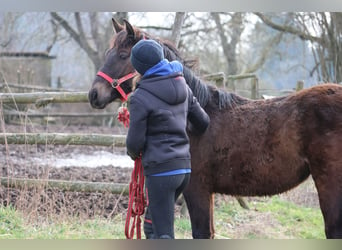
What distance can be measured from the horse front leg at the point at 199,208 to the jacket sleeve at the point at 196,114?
505 millimetres

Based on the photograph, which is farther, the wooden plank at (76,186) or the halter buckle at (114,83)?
the wooden plank at (76,186)

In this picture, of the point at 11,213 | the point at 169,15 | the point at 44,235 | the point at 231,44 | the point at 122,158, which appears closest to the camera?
the point at 44,235

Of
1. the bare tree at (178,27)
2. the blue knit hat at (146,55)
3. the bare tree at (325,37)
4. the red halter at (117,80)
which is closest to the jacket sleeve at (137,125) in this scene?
the blue knit hat at (146,55)

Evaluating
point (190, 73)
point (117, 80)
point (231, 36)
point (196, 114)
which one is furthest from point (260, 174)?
point (231, 36)

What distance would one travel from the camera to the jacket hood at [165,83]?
2.90m

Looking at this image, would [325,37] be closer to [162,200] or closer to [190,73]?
[190,73]

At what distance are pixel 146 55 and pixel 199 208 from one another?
1.43 meters

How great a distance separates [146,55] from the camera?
2953 millimetres

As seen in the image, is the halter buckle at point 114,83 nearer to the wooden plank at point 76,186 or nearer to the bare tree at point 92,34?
the wooden plank at point 76,186

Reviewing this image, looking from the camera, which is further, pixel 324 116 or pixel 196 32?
pixel 196 32
